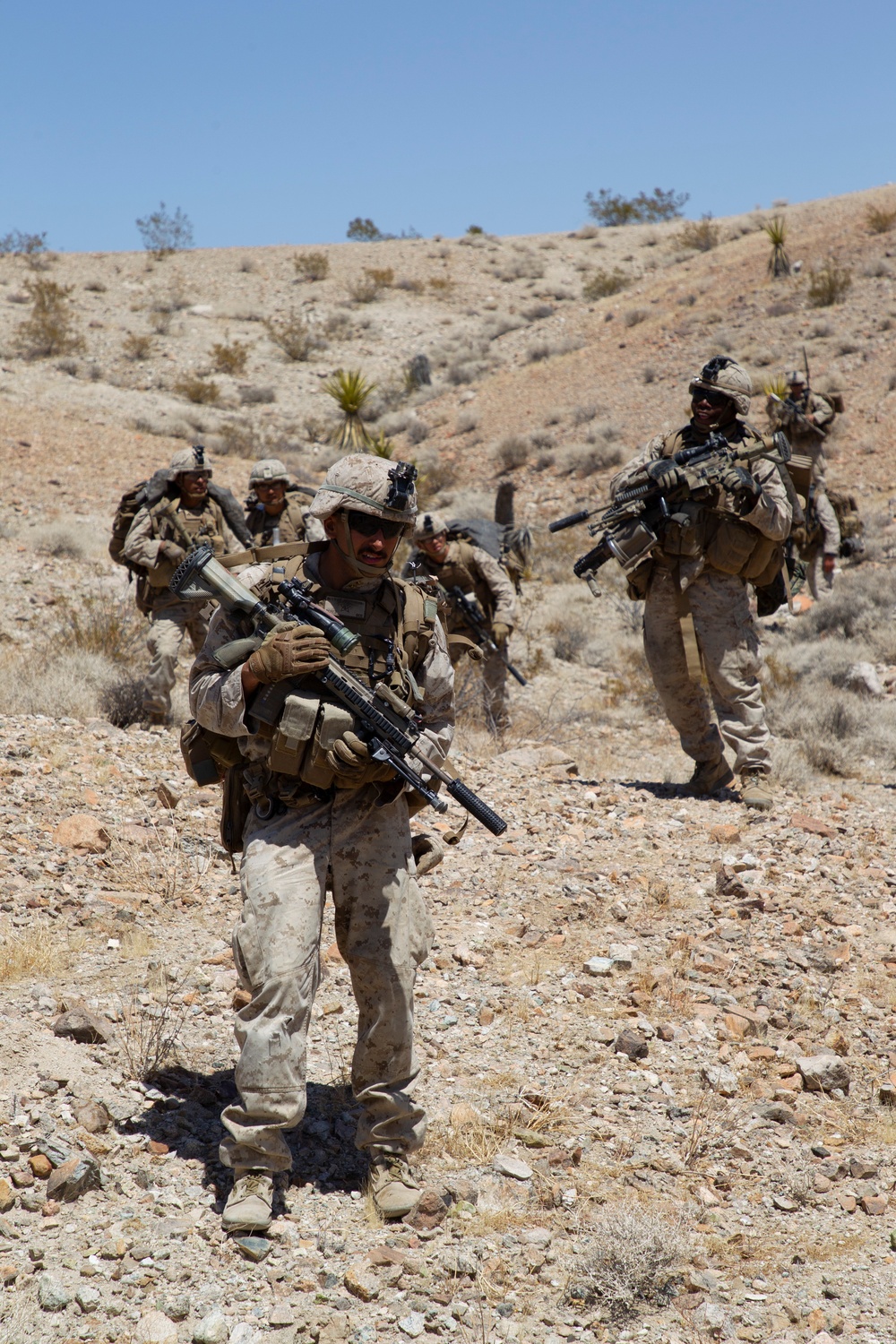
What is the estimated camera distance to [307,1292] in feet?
9.30

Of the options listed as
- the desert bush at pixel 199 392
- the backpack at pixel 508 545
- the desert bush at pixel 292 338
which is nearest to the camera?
the backpack at pixel 508 545

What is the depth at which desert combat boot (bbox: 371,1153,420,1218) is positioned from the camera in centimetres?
313

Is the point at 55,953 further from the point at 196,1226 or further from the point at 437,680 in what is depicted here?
the point at 437,680

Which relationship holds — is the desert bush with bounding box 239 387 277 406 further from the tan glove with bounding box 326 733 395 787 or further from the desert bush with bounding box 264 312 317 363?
the tan glove with bounding box 326 733 395 787

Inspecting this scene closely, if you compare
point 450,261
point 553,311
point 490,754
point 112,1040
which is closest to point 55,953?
point 112,1040

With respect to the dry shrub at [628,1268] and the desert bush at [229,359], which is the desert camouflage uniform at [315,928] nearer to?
the dry shrub at [628,1268]

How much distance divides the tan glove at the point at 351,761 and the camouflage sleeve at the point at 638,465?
3.93m

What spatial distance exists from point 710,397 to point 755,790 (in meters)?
2.25

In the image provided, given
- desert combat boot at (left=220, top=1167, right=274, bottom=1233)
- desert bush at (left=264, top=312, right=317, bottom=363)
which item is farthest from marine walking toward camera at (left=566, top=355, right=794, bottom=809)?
desert bush at (left=264, top=312, right=317, bottom=363)

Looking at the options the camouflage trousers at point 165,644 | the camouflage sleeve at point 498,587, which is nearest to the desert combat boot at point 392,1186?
the camouflage trousers at point 165,644

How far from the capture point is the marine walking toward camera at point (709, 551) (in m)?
6.38

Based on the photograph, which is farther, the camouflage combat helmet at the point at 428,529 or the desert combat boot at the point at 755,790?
the camouflage combat helmet at the point at 428,529

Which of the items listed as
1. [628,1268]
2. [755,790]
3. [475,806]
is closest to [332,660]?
[475,806]

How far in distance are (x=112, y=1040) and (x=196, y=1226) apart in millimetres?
970
